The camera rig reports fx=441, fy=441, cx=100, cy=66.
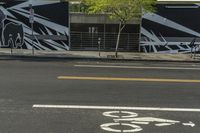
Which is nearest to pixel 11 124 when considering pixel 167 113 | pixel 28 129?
pixel 28 129

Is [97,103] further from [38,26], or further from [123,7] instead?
[38,26]

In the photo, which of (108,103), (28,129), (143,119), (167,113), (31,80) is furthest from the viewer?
(31,80)

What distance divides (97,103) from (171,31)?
19705mm

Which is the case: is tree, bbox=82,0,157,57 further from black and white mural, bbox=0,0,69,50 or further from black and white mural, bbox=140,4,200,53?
black and white mural, bbox=0,0,69,50

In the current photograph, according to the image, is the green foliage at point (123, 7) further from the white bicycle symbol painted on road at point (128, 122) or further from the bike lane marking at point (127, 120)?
the white bicycle symbol painted on road at point (128, 122)

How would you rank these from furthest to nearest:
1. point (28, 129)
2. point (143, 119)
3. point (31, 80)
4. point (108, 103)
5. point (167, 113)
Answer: point (31, 80) < point (108, 103) < point (167, 113) < point (143, 119) < point (28, 129)

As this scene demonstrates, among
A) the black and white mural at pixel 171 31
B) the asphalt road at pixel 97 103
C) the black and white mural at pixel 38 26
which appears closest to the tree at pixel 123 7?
the black and white mural at pixel 171 31

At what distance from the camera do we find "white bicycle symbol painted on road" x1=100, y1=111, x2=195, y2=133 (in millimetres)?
7556

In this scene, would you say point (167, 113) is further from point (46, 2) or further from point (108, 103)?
point (46, 2)

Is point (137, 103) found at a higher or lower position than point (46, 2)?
lower

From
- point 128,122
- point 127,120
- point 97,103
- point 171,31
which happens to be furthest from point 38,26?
point 128,122

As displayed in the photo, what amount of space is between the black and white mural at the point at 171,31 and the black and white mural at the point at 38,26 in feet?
17.5

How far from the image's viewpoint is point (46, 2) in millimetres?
29062

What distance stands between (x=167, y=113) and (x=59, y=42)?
2071cm
